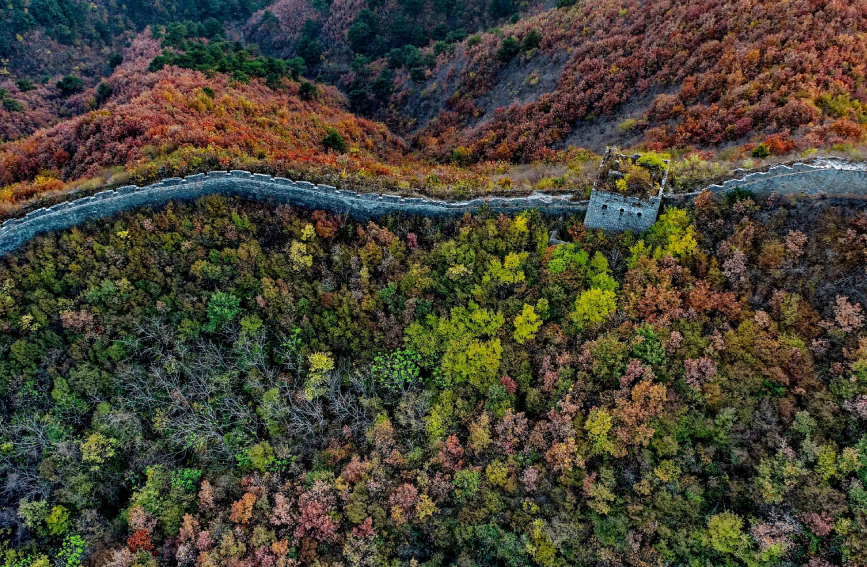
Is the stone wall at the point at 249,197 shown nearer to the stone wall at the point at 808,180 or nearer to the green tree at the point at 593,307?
the green tree at the point at 593,307

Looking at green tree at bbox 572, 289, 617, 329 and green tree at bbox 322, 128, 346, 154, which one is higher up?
green tree at bbox 322, 128, 346, 154

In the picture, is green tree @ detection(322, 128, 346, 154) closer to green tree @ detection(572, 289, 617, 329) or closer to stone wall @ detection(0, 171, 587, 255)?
stone wall @ detection(0, 171, 587, 255)

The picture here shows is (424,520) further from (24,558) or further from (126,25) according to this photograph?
(126,25)

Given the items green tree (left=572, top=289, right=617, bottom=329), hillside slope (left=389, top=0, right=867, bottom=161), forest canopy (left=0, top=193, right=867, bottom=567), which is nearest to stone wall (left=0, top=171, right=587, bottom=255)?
forest canopy (left=0, top=193, right=867, bottom=567)

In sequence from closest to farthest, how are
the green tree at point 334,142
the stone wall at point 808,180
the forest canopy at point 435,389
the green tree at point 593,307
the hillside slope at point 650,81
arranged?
the forest canopy at point 435,389
the stone wall at point 808,180
the green tree at point 593,307
the hillside slope at point 650,81
the green tree at point 334,142

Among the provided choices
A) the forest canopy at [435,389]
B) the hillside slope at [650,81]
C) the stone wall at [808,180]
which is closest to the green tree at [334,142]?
the hillside slope at [650,81]

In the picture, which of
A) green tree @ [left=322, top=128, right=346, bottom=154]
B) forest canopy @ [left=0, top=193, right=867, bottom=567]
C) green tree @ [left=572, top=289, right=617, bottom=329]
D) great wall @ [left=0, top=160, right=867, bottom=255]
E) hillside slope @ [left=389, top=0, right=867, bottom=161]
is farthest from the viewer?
green tree @ [left=322, top=128, right=346, bottom=154]

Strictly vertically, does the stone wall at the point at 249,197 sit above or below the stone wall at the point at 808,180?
above

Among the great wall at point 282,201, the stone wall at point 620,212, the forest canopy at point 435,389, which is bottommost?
the forest canopy at point 435,389
